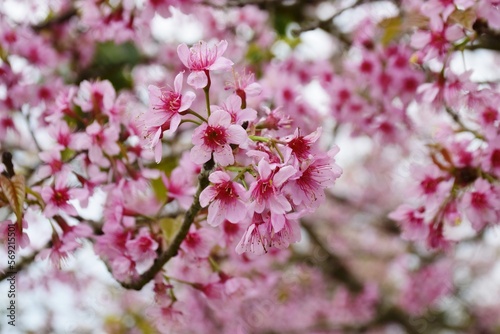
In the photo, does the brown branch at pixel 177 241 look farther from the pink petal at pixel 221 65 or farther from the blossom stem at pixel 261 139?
the pink petal at pixel 221 65

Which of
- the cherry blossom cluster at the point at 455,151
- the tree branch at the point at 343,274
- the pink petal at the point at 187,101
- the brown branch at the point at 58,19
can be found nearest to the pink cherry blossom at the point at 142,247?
the pink petal at the point at 187,101

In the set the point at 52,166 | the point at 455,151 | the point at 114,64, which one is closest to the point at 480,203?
the point at 455,151

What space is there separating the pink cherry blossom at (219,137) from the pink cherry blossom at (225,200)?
63mm

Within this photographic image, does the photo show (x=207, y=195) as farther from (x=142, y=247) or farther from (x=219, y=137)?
(x=142, y=247)

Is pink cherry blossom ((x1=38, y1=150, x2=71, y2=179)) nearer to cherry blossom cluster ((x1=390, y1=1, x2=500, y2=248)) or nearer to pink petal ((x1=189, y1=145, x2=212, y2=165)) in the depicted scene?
pink petal ((x1=189, y1=145, x2=212, y2=165))

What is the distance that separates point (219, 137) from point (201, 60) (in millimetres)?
240

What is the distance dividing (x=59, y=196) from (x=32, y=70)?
1217 mm

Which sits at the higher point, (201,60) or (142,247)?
(201,60)

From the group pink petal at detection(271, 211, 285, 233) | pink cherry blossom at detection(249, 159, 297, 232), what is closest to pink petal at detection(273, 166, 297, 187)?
pink cherry blossom at detection(249, 159, 297, 232)

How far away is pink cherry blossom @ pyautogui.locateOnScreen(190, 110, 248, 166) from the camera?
4.51 ft

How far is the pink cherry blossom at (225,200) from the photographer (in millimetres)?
1431

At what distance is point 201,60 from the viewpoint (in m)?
1.50

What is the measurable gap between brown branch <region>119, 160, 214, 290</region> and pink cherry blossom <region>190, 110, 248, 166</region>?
0.26 ft

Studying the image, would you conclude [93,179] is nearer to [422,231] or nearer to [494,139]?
[422,231]
